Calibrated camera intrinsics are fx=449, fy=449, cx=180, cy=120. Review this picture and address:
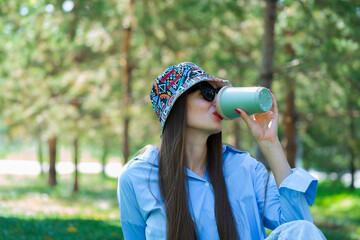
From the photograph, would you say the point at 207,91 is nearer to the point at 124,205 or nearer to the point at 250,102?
the point at 250,102

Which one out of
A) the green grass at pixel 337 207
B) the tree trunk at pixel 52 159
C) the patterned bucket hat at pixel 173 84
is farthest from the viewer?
the tree trunk at pixel 52 159

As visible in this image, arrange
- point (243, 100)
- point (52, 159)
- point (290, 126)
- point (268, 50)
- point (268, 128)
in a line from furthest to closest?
point (52, 159) → point (290, 126) → point (268, 50) → point (268, 128) → point (243, 100)

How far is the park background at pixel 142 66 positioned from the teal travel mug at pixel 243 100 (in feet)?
10.6

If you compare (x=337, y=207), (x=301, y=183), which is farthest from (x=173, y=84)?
(x=337, y=207)

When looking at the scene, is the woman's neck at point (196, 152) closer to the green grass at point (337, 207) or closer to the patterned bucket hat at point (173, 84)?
the patterned bucket hat at point (173, 84)

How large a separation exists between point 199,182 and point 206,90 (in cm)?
53

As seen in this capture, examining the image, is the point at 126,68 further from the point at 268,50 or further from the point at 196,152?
the point at 196,152

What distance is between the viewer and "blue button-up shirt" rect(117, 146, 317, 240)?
243cm

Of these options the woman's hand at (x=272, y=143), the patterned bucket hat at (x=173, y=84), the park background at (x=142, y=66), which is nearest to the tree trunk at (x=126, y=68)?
the park background at (x=142, y=66)

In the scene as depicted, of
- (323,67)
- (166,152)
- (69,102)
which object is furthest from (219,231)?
(69,102)

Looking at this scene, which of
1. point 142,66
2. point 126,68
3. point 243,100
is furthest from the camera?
point 142,66

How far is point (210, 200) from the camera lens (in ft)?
8.29

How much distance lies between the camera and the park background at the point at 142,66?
8.07 m

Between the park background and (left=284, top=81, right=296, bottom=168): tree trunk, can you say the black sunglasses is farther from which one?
(left=284, top=81, right=296, bottom=168): tree trunk
